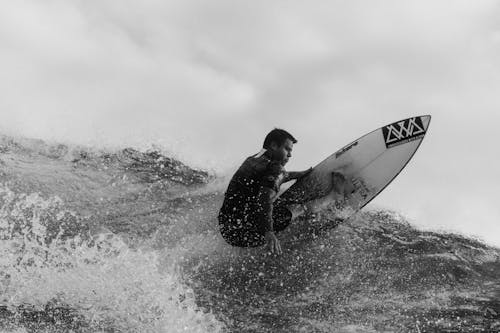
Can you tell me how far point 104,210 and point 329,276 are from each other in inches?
188

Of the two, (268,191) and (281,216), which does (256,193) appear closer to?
(268,191)

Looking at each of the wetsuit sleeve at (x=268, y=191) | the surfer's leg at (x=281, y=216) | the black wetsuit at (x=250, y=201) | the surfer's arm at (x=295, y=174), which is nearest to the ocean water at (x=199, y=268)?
the surfer's leg at (x=281, y=216)

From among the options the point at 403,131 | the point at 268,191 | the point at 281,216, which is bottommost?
the point at 281,216

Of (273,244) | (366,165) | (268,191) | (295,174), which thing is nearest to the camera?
(273,244)

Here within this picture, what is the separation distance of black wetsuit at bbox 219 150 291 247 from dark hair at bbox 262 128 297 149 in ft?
0.48

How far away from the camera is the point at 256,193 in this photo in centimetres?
737

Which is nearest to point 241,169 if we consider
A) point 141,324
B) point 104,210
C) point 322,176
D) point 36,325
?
point 322,176

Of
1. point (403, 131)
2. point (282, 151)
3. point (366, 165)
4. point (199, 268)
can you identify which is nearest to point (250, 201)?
point (282, 151)

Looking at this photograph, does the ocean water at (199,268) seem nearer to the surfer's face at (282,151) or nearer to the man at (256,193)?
the man at (256,193)

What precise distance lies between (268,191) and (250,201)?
1.29 ft

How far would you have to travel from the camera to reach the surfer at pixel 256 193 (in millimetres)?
7121

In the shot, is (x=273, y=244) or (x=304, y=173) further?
(x=304, y=173)

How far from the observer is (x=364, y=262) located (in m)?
8.55

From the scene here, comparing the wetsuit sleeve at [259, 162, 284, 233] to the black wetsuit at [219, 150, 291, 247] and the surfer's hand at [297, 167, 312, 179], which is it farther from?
the surfer's hand at [297, 167, 312, 179]
